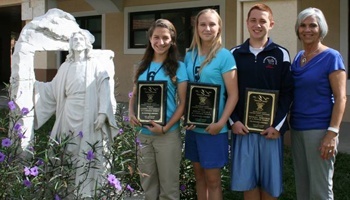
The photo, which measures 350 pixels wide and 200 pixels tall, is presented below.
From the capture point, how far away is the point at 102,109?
3.35 metres

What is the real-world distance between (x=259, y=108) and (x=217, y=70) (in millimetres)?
391

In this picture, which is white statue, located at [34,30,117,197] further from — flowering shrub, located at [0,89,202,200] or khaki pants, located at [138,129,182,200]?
khaki pants, located at [138,129,182,200]

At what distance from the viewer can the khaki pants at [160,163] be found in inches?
127

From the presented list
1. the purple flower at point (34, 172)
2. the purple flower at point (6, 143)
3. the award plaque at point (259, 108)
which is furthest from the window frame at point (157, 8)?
the purple flower at point (34, 172)

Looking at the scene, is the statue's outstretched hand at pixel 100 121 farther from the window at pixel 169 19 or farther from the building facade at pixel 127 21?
the window at pixel 169 19

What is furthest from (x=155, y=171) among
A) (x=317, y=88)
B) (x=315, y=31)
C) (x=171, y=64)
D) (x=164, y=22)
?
(x=315, y=31)

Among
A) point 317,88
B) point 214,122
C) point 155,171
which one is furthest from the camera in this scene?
point 155,171

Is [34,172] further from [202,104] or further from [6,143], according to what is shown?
[202,104]

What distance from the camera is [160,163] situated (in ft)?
10.7

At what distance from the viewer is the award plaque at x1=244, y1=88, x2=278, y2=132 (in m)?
3.01

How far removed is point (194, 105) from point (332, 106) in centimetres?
93

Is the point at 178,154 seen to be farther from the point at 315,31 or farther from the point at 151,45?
the point at 315,31

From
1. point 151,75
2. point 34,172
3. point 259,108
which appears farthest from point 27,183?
point 259,108

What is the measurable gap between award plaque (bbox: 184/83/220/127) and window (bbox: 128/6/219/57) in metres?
7.49
